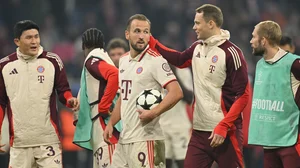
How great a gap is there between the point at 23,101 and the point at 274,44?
2.79m

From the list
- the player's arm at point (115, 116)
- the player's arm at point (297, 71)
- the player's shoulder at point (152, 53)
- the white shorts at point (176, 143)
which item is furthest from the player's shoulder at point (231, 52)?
the white shorts at point (176, 143)

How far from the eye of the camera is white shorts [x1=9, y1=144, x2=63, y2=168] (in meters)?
9.11

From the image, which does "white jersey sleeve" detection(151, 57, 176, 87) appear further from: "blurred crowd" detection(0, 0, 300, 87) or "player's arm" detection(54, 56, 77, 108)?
"blurred crowd" detection(0, 0, 300, 87)

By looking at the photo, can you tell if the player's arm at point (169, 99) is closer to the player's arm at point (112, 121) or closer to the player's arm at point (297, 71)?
the player's arm at point (112, 121)

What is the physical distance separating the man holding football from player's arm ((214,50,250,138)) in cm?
54

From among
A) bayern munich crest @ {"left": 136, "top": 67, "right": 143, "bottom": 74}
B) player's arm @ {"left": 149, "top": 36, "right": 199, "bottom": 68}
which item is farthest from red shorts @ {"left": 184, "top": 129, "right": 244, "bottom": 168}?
bayern munich crest @ {"left": 136, "top": 67, "right": 143, "bottom": 74}

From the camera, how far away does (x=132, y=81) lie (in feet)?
28.8

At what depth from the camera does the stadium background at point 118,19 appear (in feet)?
61.6

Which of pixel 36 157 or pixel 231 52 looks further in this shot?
pixel 36 157

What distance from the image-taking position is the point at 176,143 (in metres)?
11.9

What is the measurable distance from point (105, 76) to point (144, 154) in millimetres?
1146

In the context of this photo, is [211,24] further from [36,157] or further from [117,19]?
[117,19]

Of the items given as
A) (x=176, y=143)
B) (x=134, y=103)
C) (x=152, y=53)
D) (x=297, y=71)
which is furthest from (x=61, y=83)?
(x=176, y=143)

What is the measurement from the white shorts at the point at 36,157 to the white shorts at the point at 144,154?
84 cm
